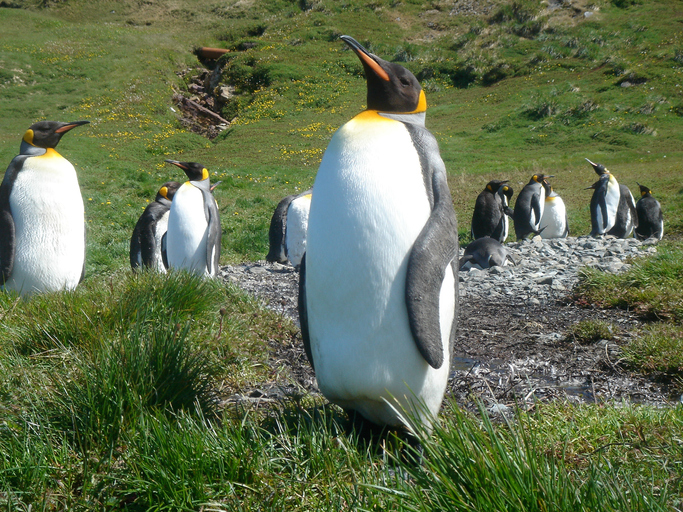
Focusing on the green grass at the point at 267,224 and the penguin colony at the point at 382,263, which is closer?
the green grass at the point at 267,224

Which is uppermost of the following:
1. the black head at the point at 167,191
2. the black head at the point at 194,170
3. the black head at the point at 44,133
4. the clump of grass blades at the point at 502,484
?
the black head at the point at 44,133

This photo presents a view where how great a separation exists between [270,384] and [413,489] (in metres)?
1.99

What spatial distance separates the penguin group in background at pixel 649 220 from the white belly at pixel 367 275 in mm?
10687

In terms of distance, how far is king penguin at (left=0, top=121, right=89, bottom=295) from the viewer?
484cm

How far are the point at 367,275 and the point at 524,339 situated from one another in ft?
9.11

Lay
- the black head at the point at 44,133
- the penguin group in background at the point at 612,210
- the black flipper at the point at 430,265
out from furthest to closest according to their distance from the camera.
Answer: the penguin group in background at the point at 612,210
the black head at the point at 44,133
the black flipper at the point at 430,265

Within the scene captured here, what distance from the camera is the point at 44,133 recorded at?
5.14 m

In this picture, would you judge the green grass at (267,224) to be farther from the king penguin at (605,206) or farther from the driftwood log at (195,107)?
the king penguin at (605,206)

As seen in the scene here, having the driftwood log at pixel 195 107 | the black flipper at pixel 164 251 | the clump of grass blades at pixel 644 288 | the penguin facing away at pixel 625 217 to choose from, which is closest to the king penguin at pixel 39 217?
the black flipper at pixel 164 251

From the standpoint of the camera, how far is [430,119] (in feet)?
83.6

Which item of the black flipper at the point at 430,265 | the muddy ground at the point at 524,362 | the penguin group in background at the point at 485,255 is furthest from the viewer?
the penguin group in background at the point at 485,255

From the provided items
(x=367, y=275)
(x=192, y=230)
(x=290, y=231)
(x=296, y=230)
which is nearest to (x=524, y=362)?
(x=367, y=275)

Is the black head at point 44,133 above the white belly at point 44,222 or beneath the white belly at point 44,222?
above

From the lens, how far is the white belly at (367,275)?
244cm
